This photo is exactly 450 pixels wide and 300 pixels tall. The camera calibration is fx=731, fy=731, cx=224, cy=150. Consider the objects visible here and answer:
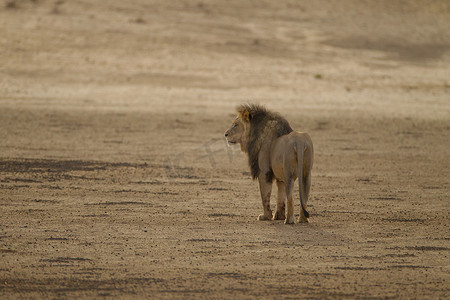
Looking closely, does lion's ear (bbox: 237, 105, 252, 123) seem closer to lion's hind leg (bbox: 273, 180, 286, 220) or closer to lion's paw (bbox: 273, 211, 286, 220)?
lion's hind leg (bbox: 273, 180, 286, 220)

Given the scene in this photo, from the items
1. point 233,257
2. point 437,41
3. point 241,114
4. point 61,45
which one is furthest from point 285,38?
point 233,257

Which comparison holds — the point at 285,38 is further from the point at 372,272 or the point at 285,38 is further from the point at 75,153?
the point at 372,272

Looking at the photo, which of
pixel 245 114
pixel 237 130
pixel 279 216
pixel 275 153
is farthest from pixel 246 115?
pixel 279 216

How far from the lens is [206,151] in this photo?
53.7 ft

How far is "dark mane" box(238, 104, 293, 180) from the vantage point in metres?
9.52

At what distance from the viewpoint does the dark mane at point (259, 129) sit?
31.2 ft

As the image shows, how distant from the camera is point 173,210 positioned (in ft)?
32.9

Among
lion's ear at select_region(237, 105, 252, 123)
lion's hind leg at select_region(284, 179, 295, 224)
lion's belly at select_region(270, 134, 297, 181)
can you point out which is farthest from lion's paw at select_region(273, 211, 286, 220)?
lion's ear at select_region(237, 105, 252, 123)

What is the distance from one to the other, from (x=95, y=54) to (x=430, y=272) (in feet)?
80.6

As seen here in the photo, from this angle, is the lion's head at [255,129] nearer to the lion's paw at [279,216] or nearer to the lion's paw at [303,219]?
the lion's paw at [279,216]

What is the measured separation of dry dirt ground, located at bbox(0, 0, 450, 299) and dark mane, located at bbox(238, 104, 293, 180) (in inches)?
31.0

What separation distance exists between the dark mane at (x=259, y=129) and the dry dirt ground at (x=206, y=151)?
79cm

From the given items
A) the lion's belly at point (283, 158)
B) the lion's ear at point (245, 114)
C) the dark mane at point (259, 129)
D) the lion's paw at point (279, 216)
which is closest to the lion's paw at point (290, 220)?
the lion's paw at point (279, 216)

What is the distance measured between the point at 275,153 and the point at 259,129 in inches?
22.0
